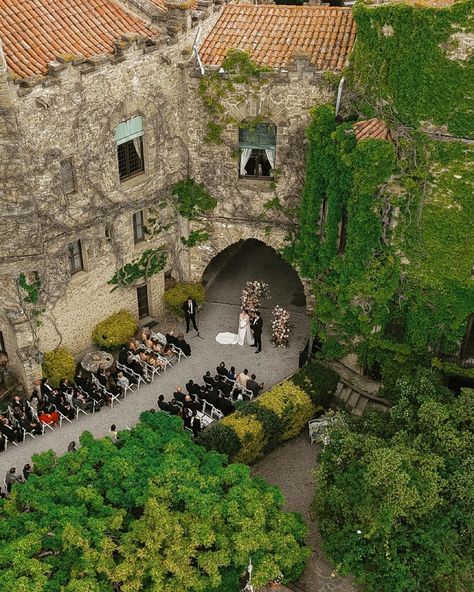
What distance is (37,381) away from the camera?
31406 millimetres

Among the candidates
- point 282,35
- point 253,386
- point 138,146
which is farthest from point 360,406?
point 282,35

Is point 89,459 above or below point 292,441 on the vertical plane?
above

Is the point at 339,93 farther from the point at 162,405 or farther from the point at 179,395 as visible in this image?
the point at 162,405

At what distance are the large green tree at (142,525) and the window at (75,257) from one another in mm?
9236

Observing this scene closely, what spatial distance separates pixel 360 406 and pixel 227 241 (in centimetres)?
911

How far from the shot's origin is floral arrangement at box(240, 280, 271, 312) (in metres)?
35.6

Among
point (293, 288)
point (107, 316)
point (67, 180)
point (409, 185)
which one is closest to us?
point (409, 185)

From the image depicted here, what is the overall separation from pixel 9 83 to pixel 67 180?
4.81 meters

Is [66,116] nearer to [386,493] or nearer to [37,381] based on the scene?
[37,381]

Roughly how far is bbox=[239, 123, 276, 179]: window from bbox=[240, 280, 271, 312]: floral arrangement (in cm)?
A: 587

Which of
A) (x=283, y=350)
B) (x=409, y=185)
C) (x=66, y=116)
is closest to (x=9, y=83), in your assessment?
(x=66, y=116)

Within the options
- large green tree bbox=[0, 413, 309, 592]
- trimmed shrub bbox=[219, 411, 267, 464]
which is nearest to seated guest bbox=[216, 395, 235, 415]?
trimmed shrub bbox=[219, 411, 267, 464]

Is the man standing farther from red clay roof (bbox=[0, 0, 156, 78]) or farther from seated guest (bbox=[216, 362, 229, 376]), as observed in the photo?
red clay roof (bbox=[0, 0, 156, 78])

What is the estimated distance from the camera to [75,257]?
31.8 metres
